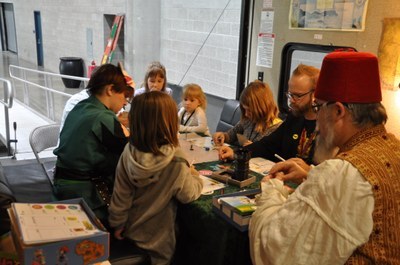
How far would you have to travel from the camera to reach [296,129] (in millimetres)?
2928

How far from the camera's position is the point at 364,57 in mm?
1404

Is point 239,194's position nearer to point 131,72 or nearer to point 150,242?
point 150,242

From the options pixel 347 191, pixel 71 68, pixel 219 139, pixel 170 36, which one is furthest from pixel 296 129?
pixel 71 68

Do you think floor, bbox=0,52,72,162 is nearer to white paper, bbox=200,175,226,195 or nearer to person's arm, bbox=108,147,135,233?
person's arm, bbox=108,147,135,233

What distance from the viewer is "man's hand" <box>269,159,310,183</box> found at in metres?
1.99

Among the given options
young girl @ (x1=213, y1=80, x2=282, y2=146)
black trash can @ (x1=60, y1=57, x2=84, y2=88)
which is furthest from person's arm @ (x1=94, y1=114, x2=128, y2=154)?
black trash can @ (x1=60, y1=57, x2=84, y2=88)

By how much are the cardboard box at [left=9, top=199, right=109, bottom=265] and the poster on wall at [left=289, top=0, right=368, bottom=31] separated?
3.04 meters

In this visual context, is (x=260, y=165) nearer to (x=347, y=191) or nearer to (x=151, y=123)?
(x=151, y=123)

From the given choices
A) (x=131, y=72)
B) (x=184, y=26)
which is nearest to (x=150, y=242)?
(x=184, y=26)

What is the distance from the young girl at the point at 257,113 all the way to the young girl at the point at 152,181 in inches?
47.8

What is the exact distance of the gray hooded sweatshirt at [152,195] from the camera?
6.96ft

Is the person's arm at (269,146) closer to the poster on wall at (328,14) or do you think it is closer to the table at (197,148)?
the table at (197,148)

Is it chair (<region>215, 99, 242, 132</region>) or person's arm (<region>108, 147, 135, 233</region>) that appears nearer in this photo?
person's arm (<region>108, 147, 135, 233</region>)

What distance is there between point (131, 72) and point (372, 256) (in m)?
7.50
